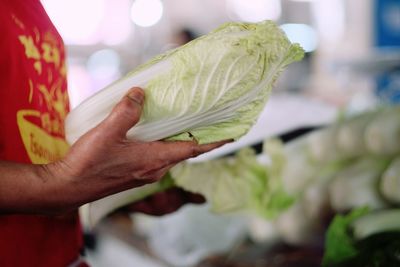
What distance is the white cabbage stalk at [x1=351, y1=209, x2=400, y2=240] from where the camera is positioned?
166 cm

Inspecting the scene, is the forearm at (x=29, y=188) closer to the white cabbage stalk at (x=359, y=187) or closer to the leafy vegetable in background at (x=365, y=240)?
the leafy vegetable in background at (x=365, y=240)

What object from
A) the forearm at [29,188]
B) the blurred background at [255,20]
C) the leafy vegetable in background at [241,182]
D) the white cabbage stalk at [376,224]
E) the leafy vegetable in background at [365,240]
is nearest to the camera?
the forearm at [29,188]

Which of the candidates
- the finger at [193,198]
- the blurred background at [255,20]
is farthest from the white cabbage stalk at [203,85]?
the blurred background at [255,20]

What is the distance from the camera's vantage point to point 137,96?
1.08 meters

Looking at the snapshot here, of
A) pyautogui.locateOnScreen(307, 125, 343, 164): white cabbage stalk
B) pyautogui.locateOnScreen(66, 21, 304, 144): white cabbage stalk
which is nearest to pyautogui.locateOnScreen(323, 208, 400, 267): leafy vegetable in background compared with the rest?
pyautogui.locateOnScreen(307, 125, 343, 164): white cabbage stalk

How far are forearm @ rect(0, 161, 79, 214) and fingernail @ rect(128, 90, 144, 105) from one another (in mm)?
194

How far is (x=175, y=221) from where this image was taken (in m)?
2.66

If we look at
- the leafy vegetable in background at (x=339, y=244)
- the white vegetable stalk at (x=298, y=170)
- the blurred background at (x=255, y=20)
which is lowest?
the blurred background at (x=255, y=20)

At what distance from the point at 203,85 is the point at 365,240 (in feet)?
2.51

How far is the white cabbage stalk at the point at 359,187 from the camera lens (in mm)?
1849

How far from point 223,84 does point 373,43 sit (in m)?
6.95

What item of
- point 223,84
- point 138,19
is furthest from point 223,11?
point 223,84

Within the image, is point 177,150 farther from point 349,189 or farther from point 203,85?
point 349,189

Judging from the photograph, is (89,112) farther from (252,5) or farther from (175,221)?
(252,5)
